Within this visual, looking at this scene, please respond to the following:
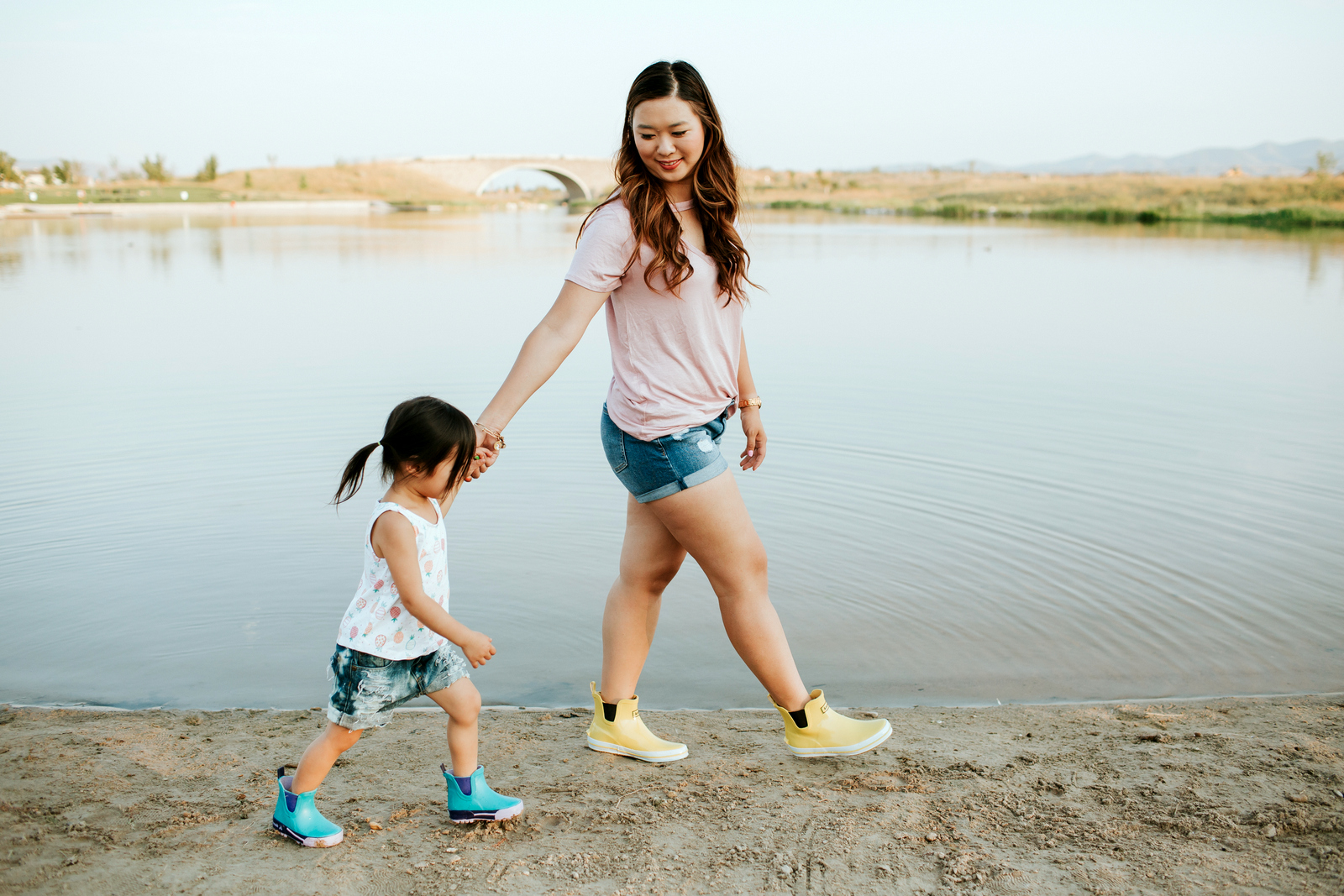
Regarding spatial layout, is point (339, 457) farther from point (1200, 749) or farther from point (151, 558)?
point (1200, 749)

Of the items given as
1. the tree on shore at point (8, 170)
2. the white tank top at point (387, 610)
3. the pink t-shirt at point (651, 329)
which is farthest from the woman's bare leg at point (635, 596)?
the tree on shore at point (8, 170)

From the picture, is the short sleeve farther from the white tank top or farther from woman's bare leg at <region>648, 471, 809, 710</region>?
the white tank top

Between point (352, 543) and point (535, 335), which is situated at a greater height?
point (535, 335)

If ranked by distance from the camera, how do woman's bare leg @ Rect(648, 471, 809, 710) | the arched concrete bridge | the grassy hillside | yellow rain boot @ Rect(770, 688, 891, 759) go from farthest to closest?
1. the arched concrete bridge
2. the grassy hillside
3. yellow rain boot @ Rect(770, 688, 891, 759)
4. woman's bare leg @ Rect(648, 471, 809, 710)

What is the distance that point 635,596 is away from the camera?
305 centimetres

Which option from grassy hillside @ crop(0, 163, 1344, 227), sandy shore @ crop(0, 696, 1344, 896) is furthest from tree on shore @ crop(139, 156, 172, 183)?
sandy shore @ crop(0, 696, 1344, 896)

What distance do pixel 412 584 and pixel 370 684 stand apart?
27 cm

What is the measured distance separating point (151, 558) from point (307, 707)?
1861 mm

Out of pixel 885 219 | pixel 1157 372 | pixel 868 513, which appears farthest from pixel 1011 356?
pixel 885 219

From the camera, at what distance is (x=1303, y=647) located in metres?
4.21

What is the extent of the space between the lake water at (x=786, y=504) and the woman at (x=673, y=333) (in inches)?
47.5

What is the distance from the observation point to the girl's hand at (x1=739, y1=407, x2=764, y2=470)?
10.7 ft

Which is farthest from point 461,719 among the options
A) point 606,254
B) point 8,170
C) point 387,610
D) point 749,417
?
point 8,170

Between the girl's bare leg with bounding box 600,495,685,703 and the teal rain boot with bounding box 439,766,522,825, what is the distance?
59 centimetres
